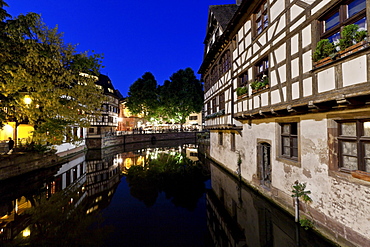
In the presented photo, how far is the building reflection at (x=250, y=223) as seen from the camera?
609 cm

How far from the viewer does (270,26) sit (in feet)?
28.5

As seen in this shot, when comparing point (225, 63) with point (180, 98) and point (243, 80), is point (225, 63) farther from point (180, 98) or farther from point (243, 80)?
point (180, 98)

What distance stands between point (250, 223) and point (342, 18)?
746cm

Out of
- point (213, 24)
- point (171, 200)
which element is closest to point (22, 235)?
point (171, 200)

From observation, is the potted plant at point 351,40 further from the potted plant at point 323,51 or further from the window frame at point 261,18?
the window frame at point 261,18

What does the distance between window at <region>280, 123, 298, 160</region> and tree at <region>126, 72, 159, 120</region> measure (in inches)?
1632

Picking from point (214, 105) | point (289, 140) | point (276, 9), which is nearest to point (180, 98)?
point (214, 105)

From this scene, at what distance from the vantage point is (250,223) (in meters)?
7.37

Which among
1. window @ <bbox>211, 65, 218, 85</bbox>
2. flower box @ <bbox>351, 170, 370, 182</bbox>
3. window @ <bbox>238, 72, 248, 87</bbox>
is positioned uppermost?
window @ <bbox>211, 65, 218, 85</bbox>

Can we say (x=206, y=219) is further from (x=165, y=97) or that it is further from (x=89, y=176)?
(x=165, y=97)

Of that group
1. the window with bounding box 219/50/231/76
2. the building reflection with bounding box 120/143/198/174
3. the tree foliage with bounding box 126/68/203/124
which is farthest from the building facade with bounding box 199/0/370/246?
the tree foliage with bounding box 126/68/203/124

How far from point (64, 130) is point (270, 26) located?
16.7m

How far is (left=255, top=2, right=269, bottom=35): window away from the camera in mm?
9445

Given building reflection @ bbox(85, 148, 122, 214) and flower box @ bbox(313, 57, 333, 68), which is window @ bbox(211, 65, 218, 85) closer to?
flower box @ bbox(313, 57, 333, 68)
